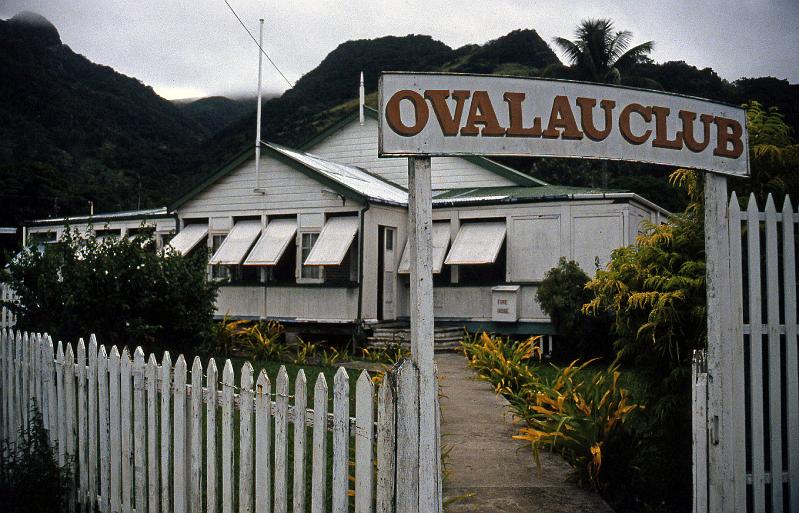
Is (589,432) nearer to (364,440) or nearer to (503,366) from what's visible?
(364,440)

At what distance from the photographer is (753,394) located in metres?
4.54

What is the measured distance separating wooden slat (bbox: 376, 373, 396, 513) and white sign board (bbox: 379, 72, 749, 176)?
50.3 inches

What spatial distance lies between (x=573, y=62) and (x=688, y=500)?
1371 inches

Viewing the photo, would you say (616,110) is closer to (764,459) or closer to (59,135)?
(764,459)

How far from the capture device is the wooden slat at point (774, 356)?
15.0ft

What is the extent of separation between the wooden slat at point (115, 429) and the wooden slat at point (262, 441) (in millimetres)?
→ 1684

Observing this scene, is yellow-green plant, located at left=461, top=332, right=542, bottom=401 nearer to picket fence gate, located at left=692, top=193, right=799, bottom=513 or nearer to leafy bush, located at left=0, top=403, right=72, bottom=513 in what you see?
picket fence gate, located at left=692, top=193, right=799, bottom=513

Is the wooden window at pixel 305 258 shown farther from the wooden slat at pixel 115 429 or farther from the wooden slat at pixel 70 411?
the wooden slat at pixel 115 429

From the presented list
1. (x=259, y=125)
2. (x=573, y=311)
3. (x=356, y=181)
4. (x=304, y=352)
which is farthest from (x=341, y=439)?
(x=259, y=125)

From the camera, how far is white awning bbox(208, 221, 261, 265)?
56.2 ft

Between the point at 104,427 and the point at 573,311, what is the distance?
1033 centimetres

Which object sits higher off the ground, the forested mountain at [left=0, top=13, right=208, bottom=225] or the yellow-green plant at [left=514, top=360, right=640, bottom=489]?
the forested mountain at [left=0, top=13, right=208, bottom=225]

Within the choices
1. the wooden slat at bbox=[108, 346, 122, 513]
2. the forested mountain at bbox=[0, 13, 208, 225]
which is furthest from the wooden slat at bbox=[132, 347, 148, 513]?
the forested mountain at bbox=[0, 13, 208, 225]

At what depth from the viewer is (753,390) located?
14.9 ft
